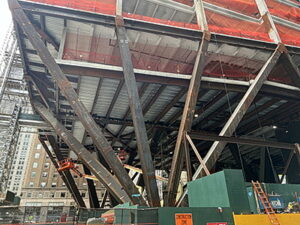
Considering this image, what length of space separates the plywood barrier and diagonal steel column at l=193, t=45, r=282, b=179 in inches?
164

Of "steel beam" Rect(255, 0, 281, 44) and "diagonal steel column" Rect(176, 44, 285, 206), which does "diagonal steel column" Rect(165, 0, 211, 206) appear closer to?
"diagonal steel column" Rect(176, 44, 285, 206)

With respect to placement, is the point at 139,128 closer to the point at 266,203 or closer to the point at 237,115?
the point at 237,115

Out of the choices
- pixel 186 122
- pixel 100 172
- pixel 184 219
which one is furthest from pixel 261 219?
pixel 100 172

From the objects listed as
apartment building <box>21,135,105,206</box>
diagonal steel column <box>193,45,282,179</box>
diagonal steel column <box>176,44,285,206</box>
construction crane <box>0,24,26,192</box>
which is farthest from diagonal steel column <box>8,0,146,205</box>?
apartment building <box>21,135,105,206</box>

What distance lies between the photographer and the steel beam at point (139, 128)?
1184 centimetres

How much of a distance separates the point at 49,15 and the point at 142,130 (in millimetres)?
8556

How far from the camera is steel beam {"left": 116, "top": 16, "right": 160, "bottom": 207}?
11.8 metres

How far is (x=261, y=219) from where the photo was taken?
959cm

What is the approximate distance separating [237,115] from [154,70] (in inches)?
276

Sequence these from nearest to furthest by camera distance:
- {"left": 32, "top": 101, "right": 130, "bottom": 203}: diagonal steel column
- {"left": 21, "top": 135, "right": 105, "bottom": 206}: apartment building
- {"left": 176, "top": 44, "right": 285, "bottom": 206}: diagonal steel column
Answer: {"left": 32, "top": 101, "right": 130, "bottom": 203}: diagonal steel column < {"left": 176, "top": 44, "right": 285, "bottom": 206}: diagonal steel column < {"left": 21, "top": 135, "right": 105, "bottom": 206}: apartment building

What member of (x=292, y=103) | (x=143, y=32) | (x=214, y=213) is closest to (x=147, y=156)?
(x=214, y=213)

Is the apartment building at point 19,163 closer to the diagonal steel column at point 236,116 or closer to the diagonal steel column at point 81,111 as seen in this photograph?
the diagonal steel column at point 81,111

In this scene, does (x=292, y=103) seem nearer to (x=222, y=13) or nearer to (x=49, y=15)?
(x=222, y=13)

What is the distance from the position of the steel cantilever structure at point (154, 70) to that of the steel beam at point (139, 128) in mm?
56
